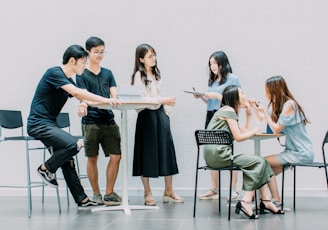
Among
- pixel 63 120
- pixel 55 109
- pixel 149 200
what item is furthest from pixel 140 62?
pixel 149 200

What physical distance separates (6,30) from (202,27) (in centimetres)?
212

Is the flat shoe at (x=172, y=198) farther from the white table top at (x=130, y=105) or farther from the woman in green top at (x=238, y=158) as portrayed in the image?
the white table top at (x=130, y=105)

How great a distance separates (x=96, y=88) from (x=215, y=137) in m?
1.35

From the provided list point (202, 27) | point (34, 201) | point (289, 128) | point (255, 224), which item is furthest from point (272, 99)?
point (34, 201)

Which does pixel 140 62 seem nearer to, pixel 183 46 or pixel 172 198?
pixel 183 46

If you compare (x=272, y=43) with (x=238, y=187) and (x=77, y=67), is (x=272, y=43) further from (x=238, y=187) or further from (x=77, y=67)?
(x=77, y=67)

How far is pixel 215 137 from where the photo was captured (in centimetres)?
379

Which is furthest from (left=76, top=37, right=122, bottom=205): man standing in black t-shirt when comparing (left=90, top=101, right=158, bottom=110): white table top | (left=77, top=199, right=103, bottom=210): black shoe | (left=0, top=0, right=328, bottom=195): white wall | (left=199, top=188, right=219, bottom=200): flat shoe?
(left=199, top=188, right=219, bottom=200): flat shoe

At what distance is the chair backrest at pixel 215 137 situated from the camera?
3740 millimetres

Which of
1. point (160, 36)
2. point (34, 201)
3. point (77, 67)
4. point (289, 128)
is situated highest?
point (160, 36)

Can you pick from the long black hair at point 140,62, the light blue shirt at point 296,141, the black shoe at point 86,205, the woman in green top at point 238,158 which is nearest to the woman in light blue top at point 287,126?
the light blue shirt at point 296,141

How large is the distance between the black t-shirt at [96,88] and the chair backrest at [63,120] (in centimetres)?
52

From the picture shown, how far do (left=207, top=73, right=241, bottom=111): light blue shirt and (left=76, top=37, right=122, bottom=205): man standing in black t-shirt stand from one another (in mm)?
937

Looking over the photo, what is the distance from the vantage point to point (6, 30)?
18.5 ft
